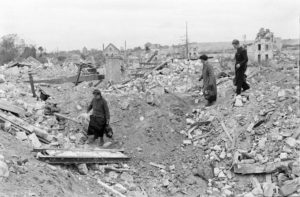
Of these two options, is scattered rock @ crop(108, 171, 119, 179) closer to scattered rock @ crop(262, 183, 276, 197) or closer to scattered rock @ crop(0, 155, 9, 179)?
scattered rock @ crop(0, 155, 9, 179)

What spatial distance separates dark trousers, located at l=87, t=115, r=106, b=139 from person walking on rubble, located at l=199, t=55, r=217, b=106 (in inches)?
108

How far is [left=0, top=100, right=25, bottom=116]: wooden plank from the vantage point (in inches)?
334

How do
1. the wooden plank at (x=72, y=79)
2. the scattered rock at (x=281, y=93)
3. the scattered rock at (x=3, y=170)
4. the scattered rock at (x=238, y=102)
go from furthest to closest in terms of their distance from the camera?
the wooden plank at (x=72, y=79) < the scattered rock at (x=238, y=102) < the scattered rock at (x=281, y=93) < the scattered rock at (x=3, y=170)

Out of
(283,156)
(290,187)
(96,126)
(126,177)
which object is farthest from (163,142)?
(290,187)

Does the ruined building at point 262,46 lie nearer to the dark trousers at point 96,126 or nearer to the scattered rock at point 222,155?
the scattered rock at point 222,155

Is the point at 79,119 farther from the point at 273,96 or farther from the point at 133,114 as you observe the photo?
the point at 273,96

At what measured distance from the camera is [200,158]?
7824mm

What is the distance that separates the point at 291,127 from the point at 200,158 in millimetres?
1812

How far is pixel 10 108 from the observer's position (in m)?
8.60

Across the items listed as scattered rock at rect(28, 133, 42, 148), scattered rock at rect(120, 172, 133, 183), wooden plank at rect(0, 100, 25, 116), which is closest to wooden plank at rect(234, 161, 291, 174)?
scattered rock at rect(120, 172, 133, 183)

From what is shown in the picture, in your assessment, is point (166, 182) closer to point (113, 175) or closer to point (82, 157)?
point (113, 175)

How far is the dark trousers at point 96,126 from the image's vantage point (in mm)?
7953

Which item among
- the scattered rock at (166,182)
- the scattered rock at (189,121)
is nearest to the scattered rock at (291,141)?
the scattered rock at (166,182)

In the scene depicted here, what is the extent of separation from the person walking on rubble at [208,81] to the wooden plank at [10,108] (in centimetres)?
423
